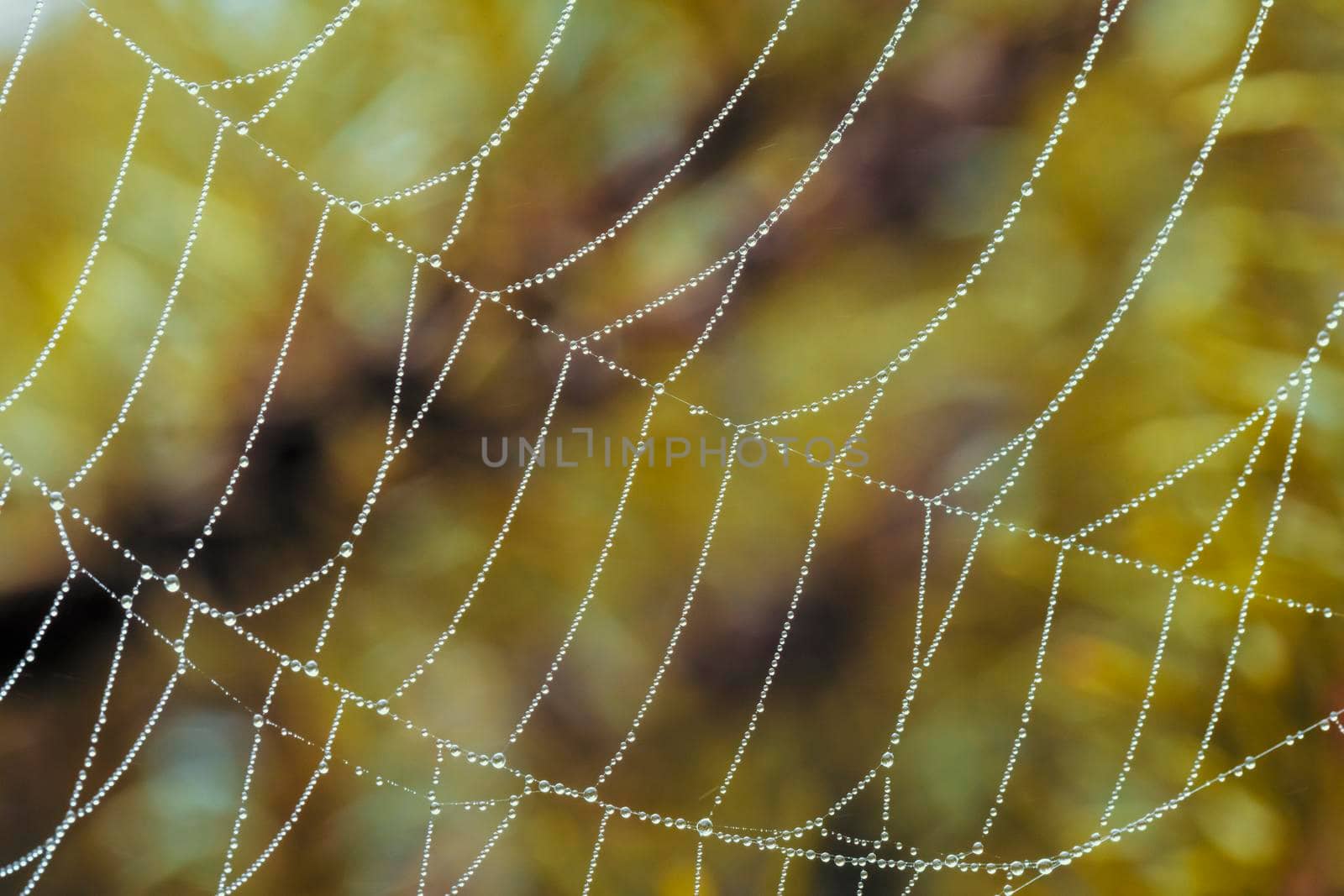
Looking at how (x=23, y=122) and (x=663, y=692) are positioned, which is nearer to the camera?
(x=23, y=122)

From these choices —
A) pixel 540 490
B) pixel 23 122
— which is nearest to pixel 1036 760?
pixel 540 490

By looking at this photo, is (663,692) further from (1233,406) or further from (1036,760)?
(1233,406)

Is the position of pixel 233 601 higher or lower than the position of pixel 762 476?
lower

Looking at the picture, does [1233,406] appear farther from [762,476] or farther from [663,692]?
[663,692]

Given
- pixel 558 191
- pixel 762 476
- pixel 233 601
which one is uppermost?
pixel 558 191

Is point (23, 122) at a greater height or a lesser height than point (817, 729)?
greater

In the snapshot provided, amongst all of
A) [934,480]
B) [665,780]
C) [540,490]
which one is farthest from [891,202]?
[665,780]
